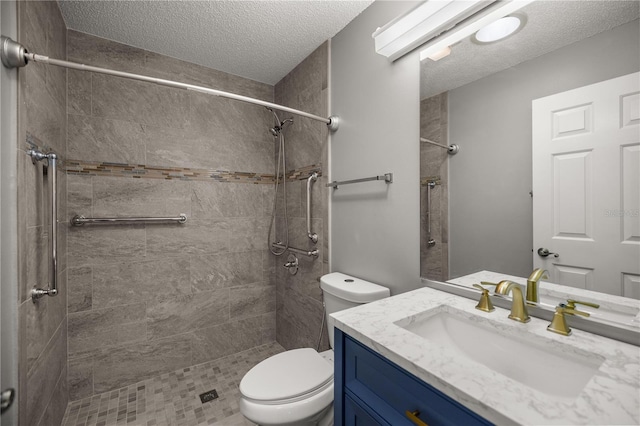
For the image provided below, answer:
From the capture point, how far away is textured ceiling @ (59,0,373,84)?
157cm

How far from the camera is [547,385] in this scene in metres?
0.77

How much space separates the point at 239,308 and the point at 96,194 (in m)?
1.34

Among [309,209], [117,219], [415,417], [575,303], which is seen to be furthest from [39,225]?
[575,303]

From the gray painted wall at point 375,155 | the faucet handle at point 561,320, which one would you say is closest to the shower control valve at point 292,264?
the gray painted wall at point 375,155

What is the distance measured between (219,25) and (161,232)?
1454 millimetres

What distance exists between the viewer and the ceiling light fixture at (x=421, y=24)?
1071 millimetres

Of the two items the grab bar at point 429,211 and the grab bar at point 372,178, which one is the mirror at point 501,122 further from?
the grab bar at point 372,178

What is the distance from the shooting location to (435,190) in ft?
4.22

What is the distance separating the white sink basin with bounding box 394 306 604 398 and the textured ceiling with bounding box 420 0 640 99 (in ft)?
3.05

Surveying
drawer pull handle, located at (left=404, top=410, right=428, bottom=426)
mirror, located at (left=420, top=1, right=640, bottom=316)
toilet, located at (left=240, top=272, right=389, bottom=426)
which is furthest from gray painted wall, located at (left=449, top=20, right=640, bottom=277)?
drawer pull handle, located at (left=404, top=410, right=428, bottom=426)

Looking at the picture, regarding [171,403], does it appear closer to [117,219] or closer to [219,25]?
[117,219]

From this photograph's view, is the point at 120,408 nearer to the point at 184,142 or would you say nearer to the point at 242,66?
the point at 184,142

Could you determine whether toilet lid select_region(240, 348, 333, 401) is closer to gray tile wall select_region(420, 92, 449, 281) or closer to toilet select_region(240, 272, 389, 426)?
toilet select_region(240, 272, 389, 426)

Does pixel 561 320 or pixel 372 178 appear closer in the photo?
pixel 561 320
